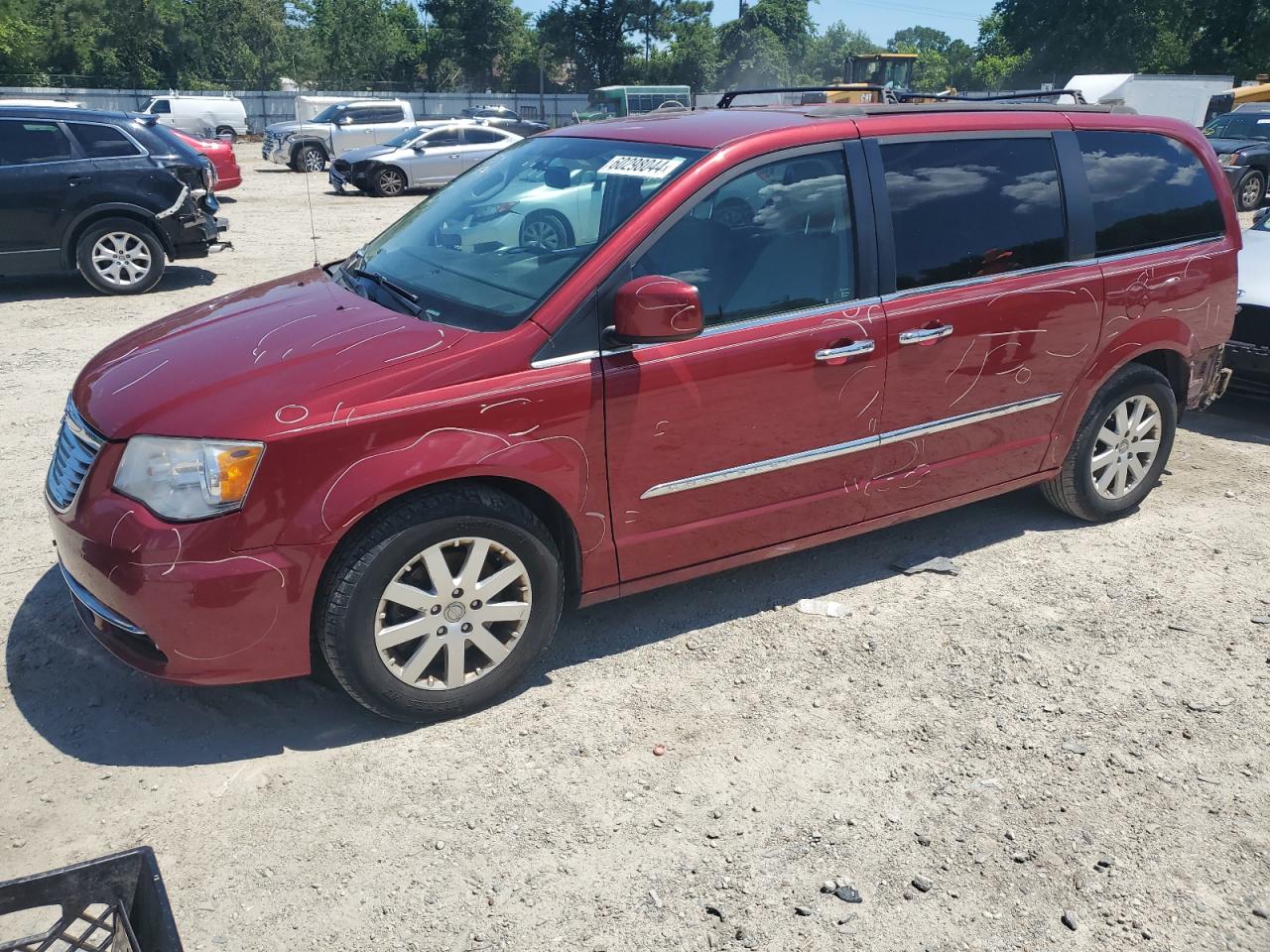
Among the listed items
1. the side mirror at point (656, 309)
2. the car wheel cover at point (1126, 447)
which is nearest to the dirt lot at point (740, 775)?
the car wheel cover at point (1126, 447)

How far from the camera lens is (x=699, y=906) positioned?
288cm

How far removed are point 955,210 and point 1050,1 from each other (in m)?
58.7

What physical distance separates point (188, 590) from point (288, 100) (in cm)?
5124

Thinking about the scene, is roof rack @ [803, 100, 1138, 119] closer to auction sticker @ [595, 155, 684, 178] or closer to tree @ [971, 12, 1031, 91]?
auction sticker @ [595, 155, 684, 178]

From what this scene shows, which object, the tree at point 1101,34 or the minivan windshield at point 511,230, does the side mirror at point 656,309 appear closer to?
the minivan windshield at point 511,230

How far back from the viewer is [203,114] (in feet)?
116

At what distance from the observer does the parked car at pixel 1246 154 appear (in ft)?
61.1

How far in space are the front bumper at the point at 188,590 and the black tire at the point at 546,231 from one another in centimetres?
142

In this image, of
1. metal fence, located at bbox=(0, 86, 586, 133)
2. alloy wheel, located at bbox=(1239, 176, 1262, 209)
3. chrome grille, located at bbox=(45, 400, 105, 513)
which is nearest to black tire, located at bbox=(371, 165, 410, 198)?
alloy wheel, located at bbox=(1239, 176, 1262, 209)

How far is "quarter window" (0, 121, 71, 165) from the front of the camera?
32.7 feet

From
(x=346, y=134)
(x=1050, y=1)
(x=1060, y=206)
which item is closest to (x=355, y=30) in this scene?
(x=1050, y=1)

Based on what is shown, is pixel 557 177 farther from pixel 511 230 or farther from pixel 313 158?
pixel 313 158

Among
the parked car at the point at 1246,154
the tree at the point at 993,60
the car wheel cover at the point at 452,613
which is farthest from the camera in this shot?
the tree at the point at 993,60

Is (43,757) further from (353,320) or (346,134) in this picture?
(346,134)
